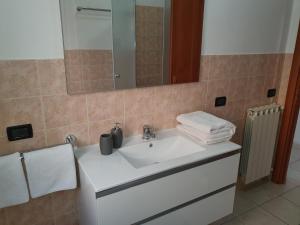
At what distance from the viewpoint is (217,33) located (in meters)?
1.88

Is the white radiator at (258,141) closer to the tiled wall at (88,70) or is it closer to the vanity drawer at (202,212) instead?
the vanity drawer at (202,212)

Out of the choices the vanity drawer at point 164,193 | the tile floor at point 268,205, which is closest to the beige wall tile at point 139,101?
the vanity drawer at point 164,193

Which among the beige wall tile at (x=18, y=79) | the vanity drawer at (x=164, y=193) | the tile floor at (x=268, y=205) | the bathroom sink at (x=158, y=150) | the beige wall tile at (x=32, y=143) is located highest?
the beige wall tile at (x=18, y=79)

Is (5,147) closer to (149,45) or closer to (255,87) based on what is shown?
(149,45)

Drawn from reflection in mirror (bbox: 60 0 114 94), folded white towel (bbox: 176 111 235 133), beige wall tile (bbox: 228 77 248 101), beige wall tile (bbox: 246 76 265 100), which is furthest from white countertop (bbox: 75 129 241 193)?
beige wall tile (bbox: 246 76 265 100)

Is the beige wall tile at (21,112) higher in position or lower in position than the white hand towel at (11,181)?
higher

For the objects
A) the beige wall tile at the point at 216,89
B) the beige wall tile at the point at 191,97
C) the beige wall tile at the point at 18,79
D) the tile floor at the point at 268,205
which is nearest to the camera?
the beige wall tile at the point at 18,79

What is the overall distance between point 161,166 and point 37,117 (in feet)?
2.48

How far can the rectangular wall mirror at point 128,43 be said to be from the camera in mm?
1393

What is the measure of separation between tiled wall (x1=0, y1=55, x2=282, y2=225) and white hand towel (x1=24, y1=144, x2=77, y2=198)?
0.11 meters

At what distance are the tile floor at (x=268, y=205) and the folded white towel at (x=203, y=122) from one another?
913 mm

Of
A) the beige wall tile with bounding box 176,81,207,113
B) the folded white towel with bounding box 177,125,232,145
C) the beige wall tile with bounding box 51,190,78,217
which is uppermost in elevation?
the beige wall tile with bounding box 176,81,207,113

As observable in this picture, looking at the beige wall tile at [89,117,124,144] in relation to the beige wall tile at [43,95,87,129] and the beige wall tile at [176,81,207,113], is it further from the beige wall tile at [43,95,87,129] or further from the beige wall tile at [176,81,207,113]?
the beige wall tile at [176,81,207,113]

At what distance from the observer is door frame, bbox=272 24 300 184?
2219 millimetres
